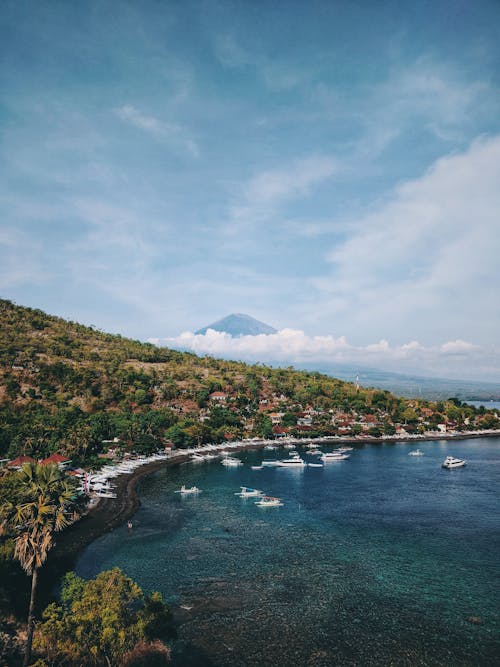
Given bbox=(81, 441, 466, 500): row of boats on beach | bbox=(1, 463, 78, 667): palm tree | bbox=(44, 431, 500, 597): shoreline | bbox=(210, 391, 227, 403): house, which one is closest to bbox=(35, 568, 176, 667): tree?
bbox=(1, 463, 78, 667): palm tree

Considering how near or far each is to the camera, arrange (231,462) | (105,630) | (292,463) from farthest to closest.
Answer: (231,462) < (292,463) < (105,630)

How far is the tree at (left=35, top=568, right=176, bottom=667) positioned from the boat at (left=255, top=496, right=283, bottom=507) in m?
42.7

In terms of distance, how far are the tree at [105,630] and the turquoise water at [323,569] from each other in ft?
14.4

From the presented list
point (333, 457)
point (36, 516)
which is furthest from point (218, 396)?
point (36, 516)

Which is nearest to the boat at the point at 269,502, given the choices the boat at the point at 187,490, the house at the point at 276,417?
the boat at the point at 187,490

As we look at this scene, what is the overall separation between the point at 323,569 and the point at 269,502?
2708cm

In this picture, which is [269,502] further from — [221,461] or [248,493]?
[221,461]

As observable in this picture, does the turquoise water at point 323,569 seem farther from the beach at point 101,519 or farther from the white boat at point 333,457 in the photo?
Answer: the white boat at point 333,457

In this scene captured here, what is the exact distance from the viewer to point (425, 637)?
35.1 m

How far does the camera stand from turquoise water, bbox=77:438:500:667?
3388 centimetres

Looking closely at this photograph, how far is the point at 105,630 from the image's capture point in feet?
85.4

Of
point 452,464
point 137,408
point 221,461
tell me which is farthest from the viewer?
point 137,408

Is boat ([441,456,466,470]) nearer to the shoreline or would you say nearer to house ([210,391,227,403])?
the shoreline

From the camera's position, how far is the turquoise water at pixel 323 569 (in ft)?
111
